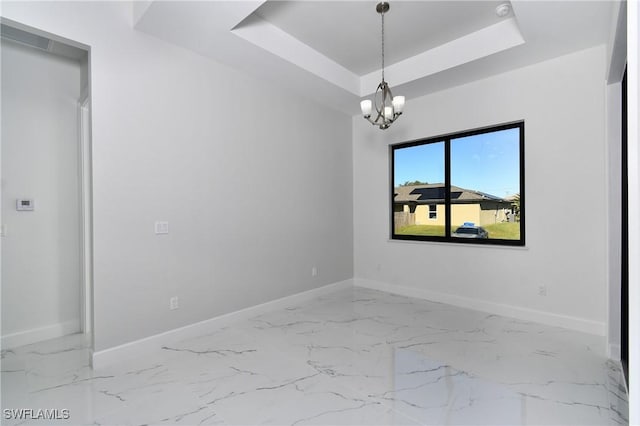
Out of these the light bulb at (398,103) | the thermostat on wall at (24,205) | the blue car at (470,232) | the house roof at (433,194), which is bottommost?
the blue car at (470,232)

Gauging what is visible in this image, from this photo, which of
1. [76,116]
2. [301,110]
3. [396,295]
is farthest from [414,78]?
[76,116]

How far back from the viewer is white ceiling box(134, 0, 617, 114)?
2.61 metres

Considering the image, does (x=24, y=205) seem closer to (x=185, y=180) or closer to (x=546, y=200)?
(x=185, y=180)

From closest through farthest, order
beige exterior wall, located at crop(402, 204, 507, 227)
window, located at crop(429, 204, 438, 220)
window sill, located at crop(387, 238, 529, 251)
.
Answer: window sill, located at crop(387, 238, 529, 251) < beige exterior wall, located at crop(402, 204, 507, 227) < window, located at crop(429, 204, 438, 220)

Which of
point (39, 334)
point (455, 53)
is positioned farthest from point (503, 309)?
point (39, 334)

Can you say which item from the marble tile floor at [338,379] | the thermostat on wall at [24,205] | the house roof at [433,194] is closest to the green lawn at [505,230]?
the house roof at [433,194]

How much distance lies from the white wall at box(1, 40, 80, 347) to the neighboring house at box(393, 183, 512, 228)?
12.8 ft

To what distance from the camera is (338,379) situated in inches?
91.5

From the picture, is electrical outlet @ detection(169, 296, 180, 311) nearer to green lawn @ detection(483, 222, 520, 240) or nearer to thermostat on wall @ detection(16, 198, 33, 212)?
thermostat on wall @ detection(16, 198, 33, 212)

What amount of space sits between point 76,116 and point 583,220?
5.04 meters

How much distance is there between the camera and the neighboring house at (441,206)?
3.89 m

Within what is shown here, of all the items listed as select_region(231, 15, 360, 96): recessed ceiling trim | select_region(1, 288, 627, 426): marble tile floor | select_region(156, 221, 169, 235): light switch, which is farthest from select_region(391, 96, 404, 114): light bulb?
select_region(156, 221, 169, 235): light switch

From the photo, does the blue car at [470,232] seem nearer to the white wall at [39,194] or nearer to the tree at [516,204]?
the tree at [516,204]

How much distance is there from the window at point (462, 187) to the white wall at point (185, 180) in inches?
49.7
